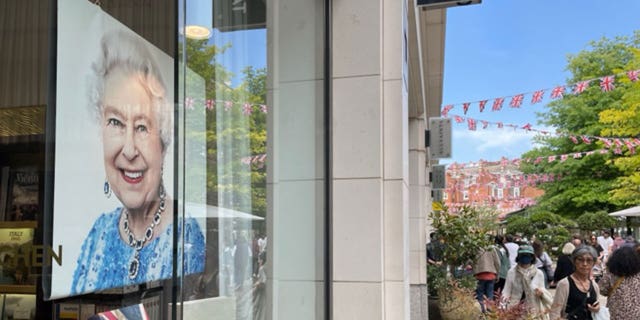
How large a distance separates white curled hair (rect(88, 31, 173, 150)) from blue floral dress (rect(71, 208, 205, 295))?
15.5 inches

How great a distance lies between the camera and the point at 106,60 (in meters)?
2.22

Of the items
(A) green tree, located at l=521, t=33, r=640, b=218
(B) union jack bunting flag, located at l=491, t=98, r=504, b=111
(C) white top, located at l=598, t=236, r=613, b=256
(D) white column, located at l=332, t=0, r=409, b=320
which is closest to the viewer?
(D) white column, located at l=332, t=0, r=409, b=320

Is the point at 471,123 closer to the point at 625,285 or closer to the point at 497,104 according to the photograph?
the point at 497,104

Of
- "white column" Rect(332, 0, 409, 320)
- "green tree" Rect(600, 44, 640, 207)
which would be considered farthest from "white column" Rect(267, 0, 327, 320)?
"green tree" Rect(600, 44, 640, 207)

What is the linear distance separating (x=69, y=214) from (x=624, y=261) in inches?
190

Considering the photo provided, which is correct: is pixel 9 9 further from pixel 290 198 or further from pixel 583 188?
pixel 583 188

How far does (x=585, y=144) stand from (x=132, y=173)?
32.4 meters

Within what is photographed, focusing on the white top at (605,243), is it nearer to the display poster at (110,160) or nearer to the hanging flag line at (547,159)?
the hanging flag line at (547,159)

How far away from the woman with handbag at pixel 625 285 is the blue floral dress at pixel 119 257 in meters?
4.33

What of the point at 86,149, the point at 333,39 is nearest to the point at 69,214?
the point at 86,149

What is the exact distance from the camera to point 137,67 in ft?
7.78

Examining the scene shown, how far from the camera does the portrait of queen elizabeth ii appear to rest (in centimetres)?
218

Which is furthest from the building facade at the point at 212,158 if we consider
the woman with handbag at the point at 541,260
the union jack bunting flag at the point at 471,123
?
the union jack bunting flag at the point at 471,123

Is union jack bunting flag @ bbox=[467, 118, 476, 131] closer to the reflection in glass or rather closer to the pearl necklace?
the reflection in glass
